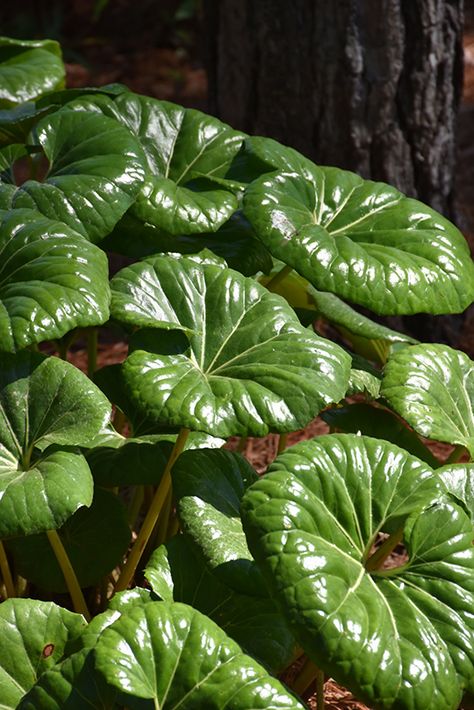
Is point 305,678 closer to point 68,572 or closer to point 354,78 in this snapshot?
point 68,572

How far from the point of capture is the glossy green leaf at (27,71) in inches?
112

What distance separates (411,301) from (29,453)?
34.6 inches

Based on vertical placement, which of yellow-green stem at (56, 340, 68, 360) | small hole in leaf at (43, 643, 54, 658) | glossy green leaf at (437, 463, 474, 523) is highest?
glossy green leaf at (437, 463, 474, 523)

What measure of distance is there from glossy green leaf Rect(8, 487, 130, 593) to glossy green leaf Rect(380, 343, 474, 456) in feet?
2.25

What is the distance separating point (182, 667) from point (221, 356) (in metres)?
0.67

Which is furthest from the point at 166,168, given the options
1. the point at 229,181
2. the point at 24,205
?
the point at 24,205

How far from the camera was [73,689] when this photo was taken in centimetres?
160

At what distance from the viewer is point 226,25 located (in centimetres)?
348

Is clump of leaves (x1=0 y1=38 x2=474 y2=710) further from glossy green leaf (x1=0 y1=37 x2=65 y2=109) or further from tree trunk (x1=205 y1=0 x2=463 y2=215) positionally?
tree trunk (x1=205 y1=0 x2=463 y2=215)

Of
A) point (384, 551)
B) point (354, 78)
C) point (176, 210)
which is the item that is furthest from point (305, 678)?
point (354, 78)

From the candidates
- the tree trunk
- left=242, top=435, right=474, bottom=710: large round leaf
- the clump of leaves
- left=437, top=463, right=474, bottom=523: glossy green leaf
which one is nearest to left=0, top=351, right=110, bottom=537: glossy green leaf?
the clump of leaves

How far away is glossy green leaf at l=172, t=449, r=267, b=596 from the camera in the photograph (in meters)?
1.73

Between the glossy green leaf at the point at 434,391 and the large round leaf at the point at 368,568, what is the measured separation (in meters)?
0.16

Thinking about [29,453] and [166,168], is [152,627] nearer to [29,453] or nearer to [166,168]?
[29,453]
